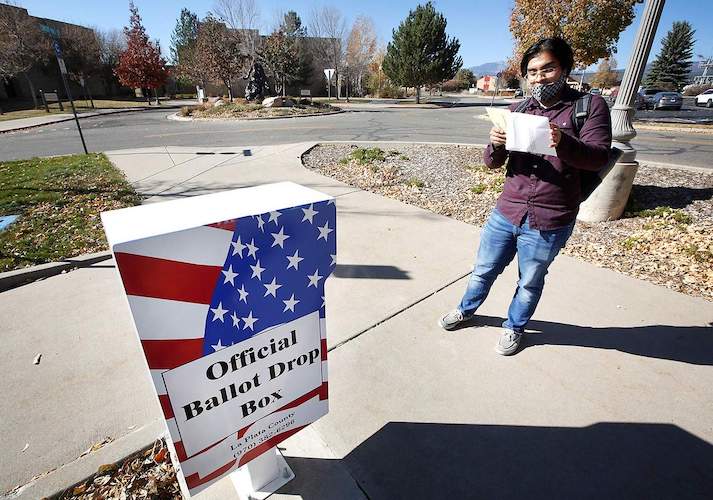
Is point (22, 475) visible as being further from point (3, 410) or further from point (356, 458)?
point (356, 458)

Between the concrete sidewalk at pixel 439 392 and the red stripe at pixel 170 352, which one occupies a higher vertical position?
the red stripe at pixel 170 352

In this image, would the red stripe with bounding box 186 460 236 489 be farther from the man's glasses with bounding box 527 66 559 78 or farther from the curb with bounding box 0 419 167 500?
the man's glasses with bounding box 527 66 559 78

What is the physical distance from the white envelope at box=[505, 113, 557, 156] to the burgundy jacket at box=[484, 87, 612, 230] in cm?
9

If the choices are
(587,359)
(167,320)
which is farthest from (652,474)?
(167,320)

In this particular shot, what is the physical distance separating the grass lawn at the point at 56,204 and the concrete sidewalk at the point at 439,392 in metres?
0.72

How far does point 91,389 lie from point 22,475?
0.55 meters

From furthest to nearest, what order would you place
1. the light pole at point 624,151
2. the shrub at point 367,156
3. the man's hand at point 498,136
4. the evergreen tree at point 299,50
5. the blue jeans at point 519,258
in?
the evergreen tree at point 299,50, the shrub at point 367,156, the light pole at point 624,151, the blue jeans at point 519,258, the man's hand at point 498,136

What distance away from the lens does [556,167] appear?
204 cm

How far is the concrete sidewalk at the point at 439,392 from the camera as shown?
176cm

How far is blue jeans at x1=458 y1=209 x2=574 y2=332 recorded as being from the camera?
2.18 m

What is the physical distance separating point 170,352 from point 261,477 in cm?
87

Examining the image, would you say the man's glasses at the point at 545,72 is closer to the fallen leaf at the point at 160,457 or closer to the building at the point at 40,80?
the fallen leaf at the point at 160,457

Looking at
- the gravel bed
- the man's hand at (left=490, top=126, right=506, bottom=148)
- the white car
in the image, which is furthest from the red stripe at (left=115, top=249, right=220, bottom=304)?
the white car

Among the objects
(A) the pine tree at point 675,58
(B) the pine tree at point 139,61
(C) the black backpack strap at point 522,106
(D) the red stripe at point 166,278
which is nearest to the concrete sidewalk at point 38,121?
(B) the pine tree at point 139,61
